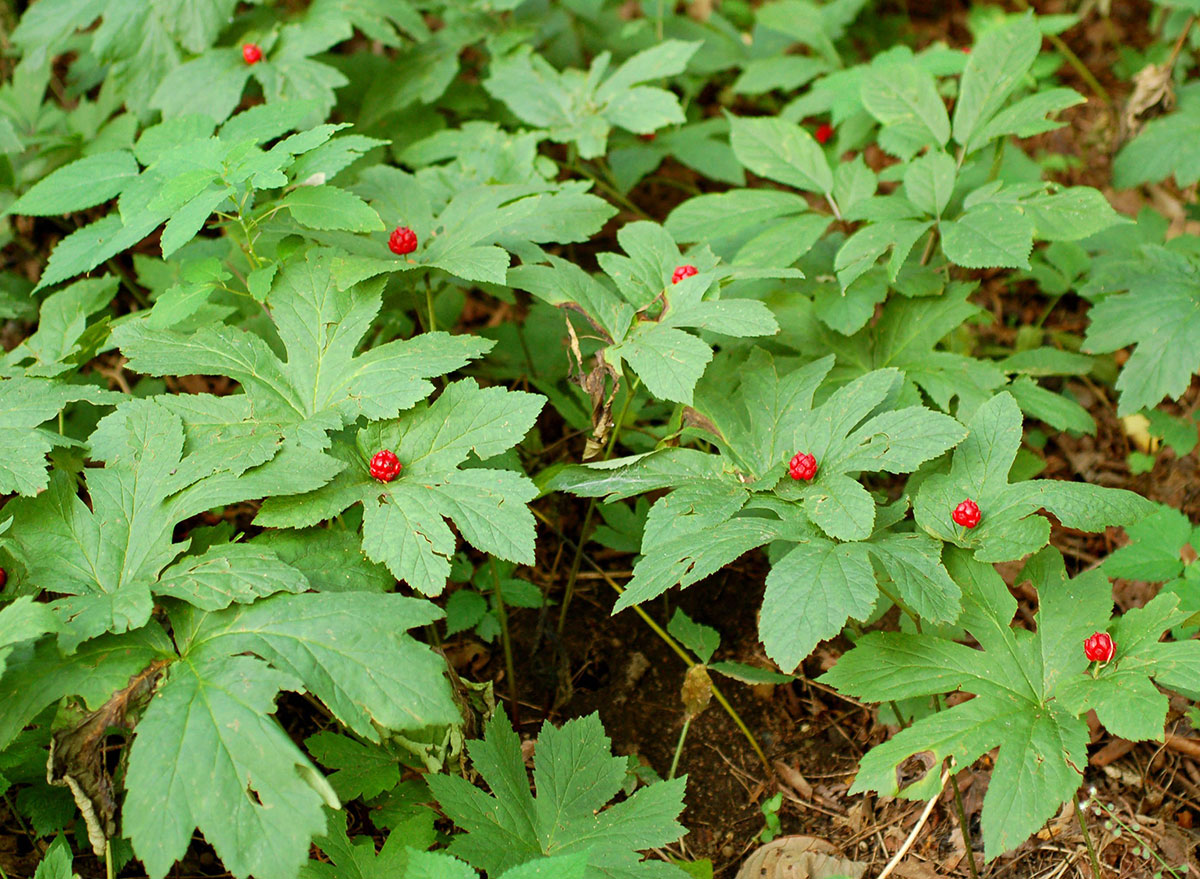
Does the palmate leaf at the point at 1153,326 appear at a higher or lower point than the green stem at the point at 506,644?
higher

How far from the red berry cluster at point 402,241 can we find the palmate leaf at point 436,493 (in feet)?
1.64

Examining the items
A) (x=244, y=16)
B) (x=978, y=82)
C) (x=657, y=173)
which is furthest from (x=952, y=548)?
(x=244, y=16)

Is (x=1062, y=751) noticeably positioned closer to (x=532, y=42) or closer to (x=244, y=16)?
(x=532, y=42)

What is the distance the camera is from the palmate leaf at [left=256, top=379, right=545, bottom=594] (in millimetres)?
1916

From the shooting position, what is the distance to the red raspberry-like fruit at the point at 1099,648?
191 centimetres

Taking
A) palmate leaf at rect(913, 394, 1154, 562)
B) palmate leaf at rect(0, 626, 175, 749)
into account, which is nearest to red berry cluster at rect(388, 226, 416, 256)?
palmate leaf at rect(0, 626, 175, 749)

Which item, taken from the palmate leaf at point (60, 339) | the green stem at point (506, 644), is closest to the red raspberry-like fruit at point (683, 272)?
the green stem at point (506, 644)

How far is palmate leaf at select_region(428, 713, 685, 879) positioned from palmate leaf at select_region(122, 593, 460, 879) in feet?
1.31

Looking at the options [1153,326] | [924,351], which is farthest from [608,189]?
[1153,326]

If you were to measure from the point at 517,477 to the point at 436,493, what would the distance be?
18 cm

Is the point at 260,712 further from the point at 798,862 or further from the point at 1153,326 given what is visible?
the point at 1153,326

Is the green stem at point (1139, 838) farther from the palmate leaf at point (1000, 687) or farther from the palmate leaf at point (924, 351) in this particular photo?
the palmate leaf at point (924, 351)

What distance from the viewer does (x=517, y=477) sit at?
6.62 feet

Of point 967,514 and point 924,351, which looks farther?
point 924,351
